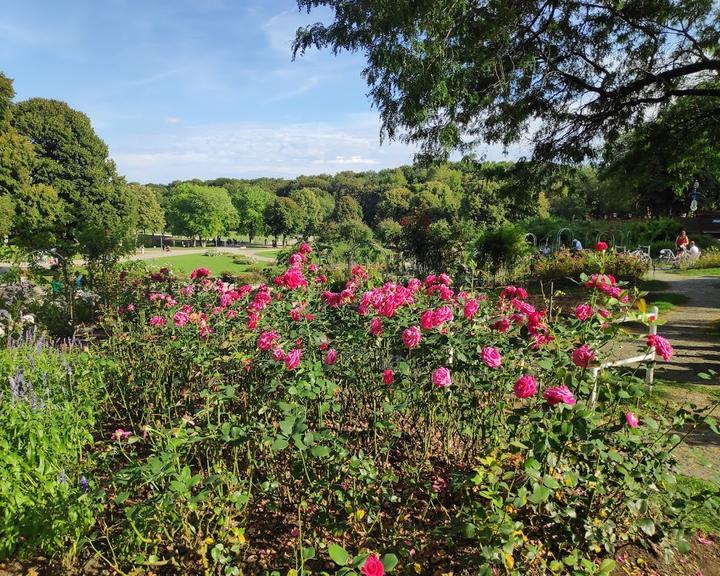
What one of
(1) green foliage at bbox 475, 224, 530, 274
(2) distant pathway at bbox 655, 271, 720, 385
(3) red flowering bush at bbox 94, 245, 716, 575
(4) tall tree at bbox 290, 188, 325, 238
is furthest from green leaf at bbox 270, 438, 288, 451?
(4) tall tree at bbox 290, 188, 325, 238

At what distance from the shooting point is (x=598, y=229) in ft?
74.9

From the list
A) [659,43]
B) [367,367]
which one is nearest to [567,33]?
[659,43]

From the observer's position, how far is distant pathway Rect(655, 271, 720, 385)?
5.79 m

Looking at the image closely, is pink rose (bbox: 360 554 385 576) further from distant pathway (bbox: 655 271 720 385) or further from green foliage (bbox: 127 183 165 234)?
green foliage (bbox: 127 183 165 234)

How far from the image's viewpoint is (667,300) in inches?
410

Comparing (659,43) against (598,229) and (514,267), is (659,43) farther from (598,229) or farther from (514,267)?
(598,229)

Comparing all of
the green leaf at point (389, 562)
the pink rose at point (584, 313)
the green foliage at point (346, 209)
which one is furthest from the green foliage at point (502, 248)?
the green foliage at point (346, 209)

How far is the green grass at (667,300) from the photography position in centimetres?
971

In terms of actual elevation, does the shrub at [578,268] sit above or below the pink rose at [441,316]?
below

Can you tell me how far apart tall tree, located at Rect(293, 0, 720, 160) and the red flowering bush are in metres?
3.71

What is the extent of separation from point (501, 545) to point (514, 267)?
39.5 ft

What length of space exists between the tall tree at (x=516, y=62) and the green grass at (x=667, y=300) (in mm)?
3795

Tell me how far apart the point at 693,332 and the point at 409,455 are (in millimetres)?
7198

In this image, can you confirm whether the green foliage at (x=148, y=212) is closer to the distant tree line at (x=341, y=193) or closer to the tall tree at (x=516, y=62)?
the distant tree line at (x=341, y=193)
